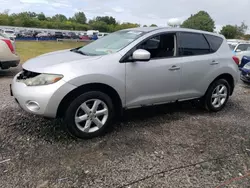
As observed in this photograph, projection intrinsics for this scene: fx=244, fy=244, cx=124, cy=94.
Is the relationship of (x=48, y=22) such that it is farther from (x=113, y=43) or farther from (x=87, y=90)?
(x=87, y=90)

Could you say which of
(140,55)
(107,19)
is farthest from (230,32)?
(140,55)

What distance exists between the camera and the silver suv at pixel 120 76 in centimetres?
322

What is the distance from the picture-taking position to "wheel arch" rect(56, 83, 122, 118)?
330 cm

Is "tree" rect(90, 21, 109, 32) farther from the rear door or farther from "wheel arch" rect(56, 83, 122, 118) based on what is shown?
"wheel arch" rect(56, 83, 122, 118)

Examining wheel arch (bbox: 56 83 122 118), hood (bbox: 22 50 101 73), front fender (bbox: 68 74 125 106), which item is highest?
hood (bbox: 22 50 101 73)

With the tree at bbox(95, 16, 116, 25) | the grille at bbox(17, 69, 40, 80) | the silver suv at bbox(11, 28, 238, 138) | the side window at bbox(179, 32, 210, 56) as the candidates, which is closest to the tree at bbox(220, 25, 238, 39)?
the tree at bbox(95, 16, 116, 25)

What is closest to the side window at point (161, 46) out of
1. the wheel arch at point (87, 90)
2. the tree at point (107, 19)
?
the wheel arch at point (87, 90)

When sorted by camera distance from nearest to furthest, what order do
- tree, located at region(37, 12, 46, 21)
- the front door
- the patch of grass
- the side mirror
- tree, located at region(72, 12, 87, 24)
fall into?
the side mirror → the front door → the patch of grass → tree, located at region(37, 12, 46, 21) → tree, located at region(72, 12, 87, 24)

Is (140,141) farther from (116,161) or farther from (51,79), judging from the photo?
(51,79)

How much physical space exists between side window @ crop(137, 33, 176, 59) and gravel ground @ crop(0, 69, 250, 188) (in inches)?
46.2

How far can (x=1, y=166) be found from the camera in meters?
2.78

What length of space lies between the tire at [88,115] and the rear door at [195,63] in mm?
1505

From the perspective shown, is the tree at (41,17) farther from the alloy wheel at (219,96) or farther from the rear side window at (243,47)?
the alloy wheel at (219,96)

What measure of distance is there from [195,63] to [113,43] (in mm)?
1501
